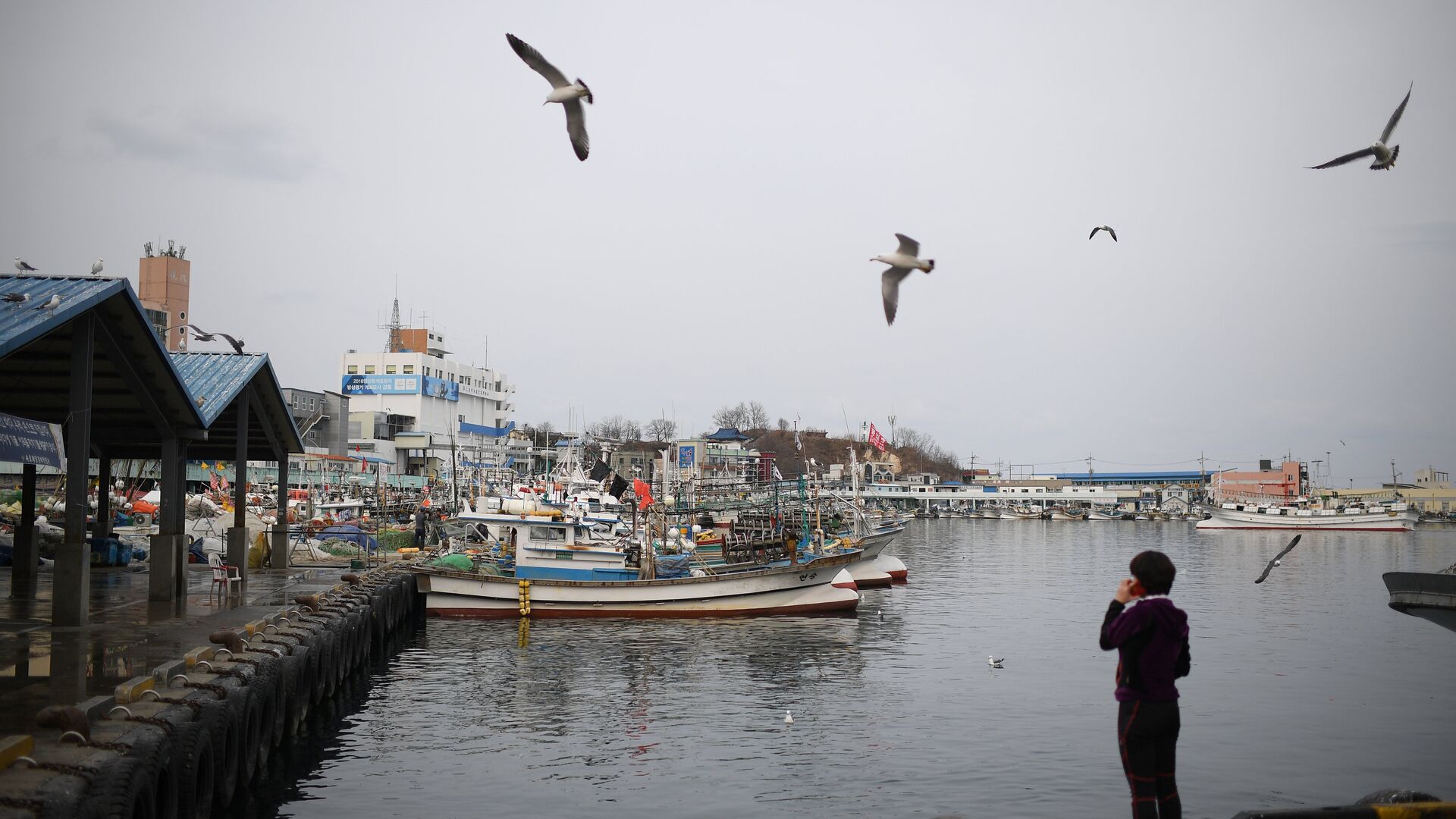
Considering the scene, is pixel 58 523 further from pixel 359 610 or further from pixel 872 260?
pixel 872 260

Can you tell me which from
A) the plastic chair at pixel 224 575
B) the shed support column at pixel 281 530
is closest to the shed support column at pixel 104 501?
the shed support column at pixel 281 530

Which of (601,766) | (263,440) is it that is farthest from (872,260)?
(263,440)

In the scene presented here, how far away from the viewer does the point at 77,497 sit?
16250mm

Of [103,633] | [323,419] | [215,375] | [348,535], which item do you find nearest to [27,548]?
[215,375]

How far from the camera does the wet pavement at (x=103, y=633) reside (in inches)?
456

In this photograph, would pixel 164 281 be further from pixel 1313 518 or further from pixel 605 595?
pixel 1313 518

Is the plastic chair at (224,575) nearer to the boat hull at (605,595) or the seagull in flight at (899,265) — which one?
the boat hull at (605,595)

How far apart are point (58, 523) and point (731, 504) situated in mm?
37846

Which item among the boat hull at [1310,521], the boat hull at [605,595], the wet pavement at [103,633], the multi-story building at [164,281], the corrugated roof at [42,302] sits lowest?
the boat hull at [1310,521]

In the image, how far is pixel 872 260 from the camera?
1385cm

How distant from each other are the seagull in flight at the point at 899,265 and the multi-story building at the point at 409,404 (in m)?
100

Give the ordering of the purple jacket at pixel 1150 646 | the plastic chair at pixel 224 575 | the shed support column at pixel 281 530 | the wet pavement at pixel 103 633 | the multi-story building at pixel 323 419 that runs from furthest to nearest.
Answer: the multi-story building at pixel 323 419 → the shed support column at pixel 281 530 → the plastic chair at pixel 224 575 → the wet pavement at pixel 103 633 → the purple jacket at pixel 1150 646

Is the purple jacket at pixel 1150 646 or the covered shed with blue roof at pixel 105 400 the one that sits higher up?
the covered shed with blue roof at pixel 105 400

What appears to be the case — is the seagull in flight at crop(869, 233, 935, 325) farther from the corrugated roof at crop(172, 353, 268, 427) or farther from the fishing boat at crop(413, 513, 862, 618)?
the fishing boat at crop(413, 513, 862, 618)
